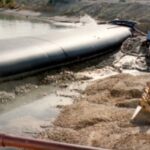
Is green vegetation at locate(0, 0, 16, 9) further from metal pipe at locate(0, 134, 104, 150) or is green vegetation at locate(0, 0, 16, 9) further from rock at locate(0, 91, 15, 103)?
metal pipe at locate(0, 134, 104, 150)

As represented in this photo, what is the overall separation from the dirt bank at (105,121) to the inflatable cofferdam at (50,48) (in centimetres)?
214

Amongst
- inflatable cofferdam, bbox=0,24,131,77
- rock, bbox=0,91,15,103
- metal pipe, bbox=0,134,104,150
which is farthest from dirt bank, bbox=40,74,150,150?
metal pipe, bbox=0,134,104,150

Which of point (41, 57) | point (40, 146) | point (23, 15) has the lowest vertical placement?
point (23, 15)

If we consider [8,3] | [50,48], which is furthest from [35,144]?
[8,3]

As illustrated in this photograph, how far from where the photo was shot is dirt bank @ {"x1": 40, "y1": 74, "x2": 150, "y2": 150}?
26.2 feet

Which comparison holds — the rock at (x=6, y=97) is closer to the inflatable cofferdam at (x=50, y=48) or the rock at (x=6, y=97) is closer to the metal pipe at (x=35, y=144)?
the inflatable cofferdam at (x=50, y=48)

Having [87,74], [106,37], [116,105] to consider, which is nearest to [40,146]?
[116,105]

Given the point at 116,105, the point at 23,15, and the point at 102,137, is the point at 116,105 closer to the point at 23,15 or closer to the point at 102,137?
the point at 102,137

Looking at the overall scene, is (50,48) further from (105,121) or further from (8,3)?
(8,3)

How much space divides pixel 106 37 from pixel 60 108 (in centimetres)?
842

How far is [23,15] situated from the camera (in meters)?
44.6

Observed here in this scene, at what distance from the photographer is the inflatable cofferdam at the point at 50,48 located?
39.4ft

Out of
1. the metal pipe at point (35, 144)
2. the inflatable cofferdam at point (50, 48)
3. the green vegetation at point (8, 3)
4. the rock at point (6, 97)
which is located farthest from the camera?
the green vegetation at point (8, 3)

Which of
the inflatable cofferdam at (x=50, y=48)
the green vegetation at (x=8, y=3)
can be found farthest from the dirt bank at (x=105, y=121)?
the green vegetation at (x=8, y=3)
